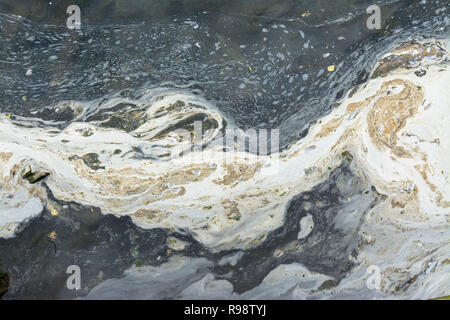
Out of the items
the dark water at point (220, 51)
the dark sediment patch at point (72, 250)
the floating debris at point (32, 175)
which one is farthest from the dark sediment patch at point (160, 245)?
the dark water at point (220, 51)

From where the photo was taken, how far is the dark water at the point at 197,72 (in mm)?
1911

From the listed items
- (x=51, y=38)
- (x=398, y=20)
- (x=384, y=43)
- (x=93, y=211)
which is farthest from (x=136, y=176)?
(x=398, y=20)

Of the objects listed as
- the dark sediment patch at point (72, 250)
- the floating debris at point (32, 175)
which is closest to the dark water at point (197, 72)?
the dark sediment patch at point (72, 250)

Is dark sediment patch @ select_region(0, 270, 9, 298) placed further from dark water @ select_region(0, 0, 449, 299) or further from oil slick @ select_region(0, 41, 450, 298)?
oil slick @ select_region(0, 41, 450, 298)

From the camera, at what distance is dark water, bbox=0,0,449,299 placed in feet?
6.27

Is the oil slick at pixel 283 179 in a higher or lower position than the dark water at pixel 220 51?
lower

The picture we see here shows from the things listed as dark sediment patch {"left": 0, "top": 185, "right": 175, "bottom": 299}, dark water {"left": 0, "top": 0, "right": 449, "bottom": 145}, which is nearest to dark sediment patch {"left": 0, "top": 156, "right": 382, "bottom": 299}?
dark sediment patch {"left": 0, "top": 185, "right": 175, "bottom": 299}

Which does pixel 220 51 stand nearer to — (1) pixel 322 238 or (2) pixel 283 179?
(2) pixel 283 179

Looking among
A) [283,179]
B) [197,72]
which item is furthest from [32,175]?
[283,179]

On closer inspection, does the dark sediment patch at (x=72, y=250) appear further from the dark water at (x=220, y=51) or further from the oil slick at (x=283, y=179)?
the dark water at (x=220, y=51)

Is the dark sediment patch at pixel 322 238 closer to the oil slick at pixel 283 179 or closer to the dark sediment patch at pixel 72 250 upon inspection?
the oil slick at pixel 283 179

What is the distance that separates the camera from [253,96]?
1.96 metres

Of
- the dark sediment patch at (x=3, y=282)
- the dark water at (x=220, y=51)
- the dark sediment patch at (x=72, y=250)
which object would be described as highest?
the dark water at (x=220, y=51)

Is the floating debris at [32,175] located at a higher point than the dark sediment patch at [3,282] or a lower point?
higher
